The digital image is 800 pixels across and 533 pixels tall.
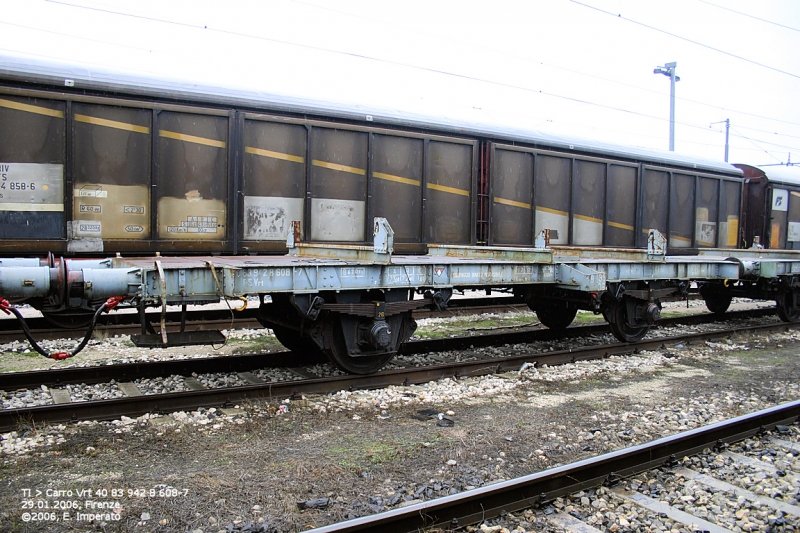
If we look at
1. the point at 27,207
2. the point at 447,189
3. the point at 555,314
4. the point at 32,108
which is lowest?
the point at 555,314

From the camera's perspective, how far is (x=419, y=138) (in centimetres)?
1041

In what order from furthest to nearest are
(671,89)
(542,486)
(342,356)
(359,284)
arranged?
(671,89), (342,356), (359,284), (542,486)

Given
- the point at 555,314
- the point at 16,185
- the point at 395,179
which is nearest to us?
the point at 16,185

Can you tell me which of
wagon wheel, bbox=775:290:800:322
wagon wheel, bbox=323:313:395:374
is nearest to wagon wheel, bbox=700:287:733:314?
wagon wheel, bbox=775:290:800:322

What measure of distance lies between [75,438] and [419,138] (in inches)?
293

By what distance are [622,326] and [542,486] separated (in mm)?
6105

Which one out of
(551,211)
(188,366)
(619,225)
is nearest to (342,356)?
(188,366)

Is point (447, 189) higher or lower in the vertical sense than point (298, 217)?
higher

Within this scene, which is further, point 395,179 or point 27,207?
point 395,179

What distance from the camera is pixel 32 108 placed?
25.4ft

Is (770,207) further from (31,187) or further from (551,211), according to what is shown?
(31,187)

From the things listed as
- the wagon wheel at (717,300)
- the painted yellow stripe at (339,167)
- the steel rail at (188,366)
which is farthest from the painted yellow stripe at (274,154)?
the wagon wheel at (717,300)

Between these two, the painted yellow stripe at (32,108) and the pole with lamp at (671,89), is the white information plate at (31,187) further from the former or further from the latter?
the pole with lamp at (671,89)

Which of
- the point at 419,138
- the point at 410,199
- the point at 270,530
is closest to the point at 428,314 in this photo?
the point at 410,199
